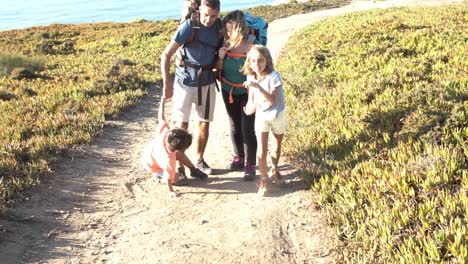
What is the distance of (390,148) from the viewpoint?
575 cm

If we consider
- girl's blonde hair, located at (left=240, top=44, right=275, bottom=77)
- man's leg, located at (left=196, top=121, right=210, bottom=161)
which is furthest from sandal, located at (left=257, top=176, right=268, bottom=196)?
girl's blonde hair, located at (left=240, top=44, right=275, bottom=77)

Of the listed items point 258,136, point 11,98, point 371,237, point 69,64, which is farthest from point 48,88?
point 371,237

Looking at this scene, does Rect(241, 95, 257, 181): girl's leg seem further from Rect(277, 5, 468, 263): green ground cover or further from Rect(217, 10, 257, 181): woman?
Rect(277, 5, 468, 263): green ground cover

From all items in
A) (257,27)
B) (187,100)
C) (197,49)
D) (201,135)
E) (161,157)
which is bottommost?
(161,157)

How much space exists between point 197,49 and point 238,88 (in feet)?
2.45

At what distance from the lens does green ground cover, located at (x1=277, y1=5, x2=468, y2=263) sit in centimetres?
391

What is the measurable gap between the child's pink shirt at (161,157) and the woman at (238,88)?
0.99 m

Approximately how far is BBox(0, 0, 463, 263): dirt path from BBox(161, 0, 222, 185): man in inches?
27.5

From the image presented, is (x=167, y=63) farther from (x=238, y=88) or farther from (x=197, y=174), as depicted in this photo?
(x=197, y=174)

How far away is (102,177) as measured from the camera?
21.3ft

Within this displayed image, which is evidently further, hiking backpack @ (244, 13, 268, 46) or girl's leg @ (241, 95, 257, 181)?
girl's leg @ (241, 95, 257, 181)

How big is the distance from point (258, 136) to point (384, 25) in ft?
43.8

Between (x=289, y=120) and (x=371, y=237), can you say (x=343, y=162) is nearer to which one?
(x=371, y=237)

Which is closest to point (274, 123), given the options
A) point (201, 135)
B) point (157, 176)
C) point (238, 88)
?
point (238, 88)
